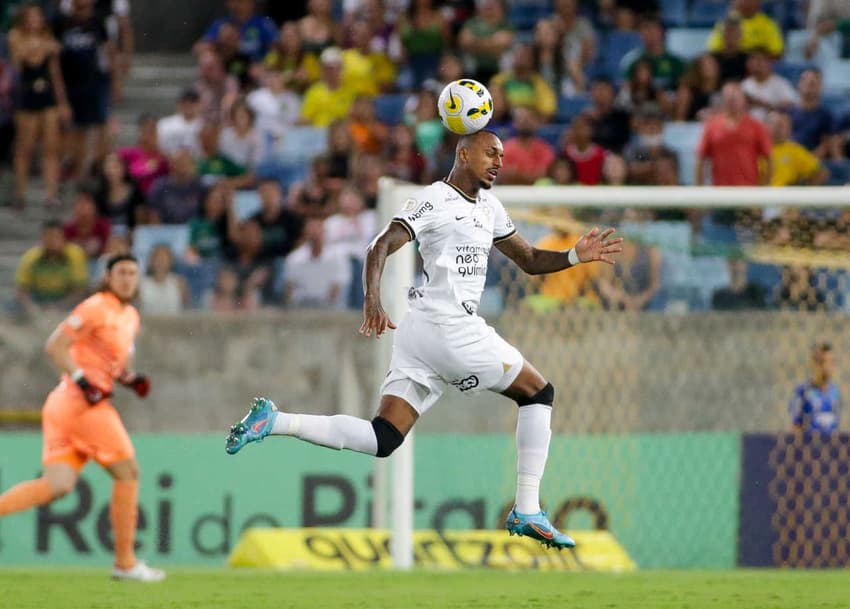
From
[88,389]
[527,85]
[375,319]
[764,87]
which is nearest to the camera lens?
[375,319]

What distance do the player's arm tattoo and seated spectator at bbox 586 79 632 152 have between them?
26.2ft

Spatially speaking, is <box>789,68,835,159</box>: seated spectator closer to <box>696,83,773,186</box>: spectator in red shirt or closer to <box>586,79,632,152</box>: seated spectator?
<box>696,83,773,186</box>: spectator in red shirt

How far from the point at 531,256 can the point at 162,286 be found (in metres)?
6.64

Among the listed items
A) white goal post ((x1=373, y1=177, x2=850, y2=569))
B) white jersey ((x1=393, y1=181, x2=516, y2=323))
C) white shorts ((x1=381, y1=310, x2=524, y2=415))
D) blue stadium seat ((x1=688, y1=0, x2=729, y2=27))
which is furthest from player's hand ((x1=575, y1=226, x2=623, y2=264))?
blue stadium seat ((x1=688, y1=0, x2=729, y2=27))

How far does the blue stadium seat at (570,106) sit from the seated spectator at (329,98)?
2084 mm

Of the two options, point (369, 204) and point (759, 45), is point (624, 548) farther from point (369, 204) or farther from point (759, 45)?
point (759, 45)

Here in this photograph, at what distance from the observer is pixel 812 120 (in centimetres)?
1686

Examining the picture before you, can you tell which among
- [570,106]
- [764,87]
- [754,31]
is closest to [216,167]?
[570,106]

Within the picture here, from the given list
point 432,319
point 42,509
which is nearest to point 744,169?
point 42,509

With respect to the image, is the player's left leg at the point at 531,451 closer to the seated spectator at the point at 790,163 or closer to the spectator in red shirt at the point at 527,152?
the spectator in red shirt at the point at 527,152

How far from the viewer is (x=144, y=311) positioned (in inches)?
586

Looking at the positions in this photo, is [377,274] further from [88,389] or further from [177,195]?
[177,195]

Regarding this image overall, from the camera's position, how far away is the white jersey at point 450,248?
846cm

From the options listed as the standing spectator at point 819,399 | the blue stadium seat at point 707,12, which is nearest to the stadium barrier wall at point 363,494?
the standing spectator at point 819,399
